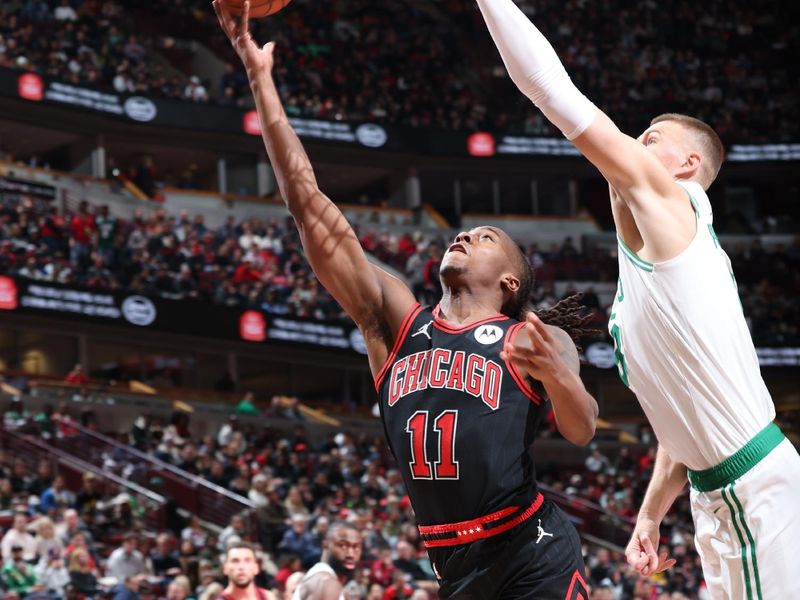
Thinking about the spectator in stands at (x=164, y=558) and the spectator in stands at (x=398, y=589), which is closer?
the spectator in stands at (x=398, y=589)

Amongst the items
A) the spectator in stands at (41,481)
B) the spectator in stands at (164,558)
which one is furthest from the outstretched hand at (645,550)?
the spectator in stands at (41,481)

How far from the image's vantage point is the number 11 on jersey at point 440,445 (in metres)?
3.42

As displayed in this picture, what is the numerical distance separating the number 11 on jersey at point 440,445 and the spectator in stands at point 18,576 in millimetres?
8252

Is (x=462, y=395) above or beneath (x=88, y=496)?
above

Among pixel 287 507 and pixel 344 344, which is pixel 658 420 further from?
pixel 344 344

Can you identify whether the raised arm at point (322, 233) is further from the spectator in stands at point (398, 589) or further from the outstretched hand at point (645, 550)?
the spectator in stands at point (398, 589)

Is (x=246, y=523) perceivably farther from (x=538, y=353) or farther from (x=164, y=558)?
(x=538, y=353)

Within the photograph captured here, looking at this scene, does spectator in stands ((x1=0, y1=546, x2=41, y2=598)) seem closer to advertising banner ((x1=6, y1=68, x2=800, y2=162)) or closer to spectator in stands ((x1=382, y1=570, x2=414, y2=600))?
spectator in stands ((x1=382, y1=570, x2=414, y2=600))

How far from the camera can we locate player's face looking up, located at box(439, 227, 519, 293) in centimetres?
370

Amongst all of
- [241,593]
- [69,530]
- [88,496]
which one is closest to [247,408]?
[88,496]

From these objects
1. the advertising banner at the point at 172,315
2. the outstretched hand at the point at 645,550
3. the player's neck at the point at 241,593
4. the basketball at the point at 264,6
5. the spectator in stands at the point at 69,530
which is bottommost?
the spectator in stands at the point at 69,530

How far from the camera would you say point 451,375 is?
11.5 ft

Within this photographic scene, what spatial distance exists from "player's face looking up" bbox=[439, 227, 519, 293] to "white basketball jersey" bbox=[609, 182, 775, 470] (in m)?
0.45

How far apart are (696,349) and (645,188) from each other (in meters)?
0.49
